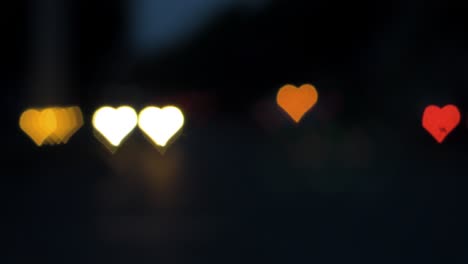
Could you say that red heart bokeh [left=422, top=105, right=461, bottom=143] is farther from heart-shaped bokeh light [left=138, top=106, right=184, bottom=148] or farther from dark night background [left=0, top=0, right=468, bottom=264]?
heart-shaped bokeh light [left=138, top=106, right=184, bottom=148]

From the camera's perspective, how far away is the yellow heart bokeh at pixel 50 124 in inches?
853

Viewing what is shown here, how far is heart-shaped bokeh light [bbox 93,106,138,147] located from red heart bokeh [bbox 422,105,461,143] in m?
5.88

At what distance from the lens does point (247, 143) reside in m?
21.4

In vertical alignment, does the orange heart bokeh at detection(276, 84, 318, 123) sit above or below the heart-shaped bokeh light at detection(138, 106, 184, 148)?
above

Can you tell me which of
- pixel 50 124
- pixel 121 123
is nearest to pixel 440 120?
pixel 121 123

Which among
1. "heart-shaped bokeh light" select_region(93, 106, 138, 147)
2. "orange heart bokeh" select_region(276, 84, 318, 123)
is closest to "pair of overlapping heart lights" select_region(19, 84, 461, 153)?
"heart-shaped bokeh light" select_region(93, 106, 138, 147)

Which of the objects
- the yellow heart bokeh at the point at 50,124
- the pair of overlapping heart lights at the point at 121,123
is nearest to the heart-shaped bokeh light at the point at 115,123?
the pair of overlapping heart lights at the point at 121,123

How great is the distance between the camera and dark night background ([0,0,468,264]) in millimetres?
9367

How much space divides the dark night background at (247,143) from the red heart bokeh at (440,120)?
9.8 inches

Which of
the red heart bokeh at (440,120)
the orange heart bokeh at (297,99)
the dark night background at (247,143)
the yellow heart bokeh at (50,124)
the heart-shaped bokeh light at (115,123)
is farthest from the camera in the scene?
the orange heart bokeh at (297,99)

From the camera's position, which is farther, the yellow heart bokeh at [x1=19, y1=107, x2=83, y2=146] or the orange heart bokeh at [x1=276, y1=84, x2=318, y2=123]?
the orange heart bokeh at [x1=276, y1=84, x2=318, y2=123]

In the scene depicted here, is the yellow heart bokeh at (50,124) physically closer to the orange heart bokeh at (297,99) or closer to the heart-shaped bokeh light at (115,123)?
the heart-shaped bokeh light at (115,123)

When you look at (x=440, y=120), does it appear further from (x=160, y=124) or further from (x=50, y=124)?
(x=50, y=124)

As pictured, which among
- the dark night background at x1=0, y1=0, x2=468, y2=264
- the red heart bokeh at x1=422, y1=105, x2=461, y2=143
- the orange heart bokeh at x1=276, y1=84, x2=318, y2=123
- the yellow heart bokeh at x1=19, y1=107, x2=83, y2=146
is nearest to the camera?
the dark night background at x1=0, y1=0, x2=468, y2=264
